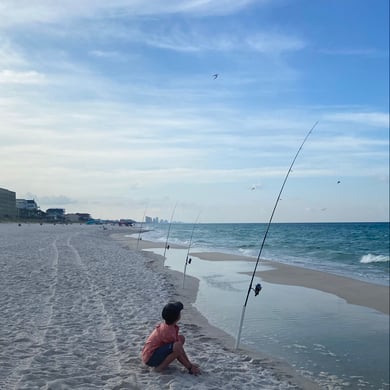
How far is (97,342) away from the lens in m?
5.86

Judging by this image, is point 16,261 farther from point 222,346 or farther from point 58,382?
point 58,382

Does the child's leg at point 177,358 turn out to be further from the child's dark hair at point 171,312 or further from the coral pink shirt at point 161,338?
the child's dark hair at point 171,312

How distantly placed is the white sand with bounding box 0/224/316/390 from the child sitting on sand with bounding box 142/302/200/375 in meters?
0.11

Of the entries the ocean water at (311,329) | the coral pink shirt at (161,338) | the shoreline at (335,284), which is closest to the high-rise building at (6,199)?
the shoreline at (335,284)

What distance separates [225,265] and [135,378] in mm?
15048

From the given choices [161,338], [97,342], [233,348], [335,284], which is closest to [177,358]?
[161,338]

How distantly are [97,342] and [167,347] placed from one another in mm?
1429

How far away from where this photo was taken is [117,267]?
14.8 metres

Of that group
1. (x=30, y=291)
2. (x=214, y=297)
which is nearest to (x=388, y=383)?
(x=214, y=297)

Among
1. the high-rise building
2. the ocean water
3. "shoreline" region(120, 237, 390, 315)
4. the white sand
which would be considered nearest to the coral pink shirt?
the white sand

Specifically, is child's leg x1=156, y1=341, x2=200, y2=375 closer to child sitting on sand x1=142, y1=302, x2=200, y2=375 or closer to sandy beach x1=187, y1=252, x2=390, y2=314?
child sitting on sand x1=142, y1=302, x2=200, y2=375

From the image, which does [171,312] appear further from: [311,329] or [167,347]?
[311,329]

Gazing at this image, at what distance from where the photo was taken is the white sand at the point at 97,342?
457 cm

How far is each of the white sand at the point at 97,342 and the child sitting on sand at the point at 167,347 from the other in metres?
0.11
